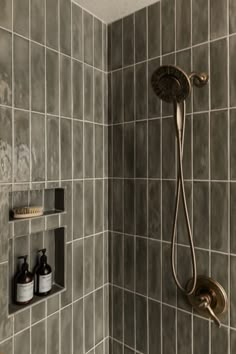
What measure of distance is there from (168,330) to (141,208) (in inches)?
22.2

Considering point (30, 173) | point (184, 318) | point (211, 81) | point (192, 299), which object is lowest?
point (184, 318)

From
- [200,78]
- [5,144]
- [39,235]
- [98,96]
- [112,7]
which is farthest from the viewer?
[98,96]

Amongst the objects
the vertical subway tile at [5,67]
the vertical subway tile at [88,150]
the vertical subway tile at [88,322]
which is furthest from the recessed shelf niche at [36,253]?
the vertical subway tile at [5,67]

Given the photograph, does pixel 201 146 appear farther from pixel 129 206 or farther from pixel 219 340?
pixel 219 340

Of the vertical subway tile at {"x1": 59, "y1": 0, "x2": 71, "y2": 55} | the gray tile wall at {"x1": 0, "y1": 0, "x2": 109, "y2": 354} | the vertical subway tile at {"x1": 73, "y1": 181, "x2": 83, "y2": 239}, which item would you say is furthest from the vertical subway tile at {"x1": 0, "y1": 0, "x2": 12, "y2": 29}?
the vertical subway tile at {"x1": 73, "y1": 181, "x2": 83, "y2": 239}

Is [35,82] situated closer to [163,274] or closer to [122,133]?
[122,133]

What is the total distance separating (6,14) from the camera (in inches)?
39.3

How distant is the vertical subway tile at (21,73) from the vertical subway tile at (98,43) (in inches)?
16.7

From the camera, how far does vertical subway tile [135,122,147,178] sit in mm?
1296

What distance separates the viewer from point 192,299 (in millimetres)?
1128

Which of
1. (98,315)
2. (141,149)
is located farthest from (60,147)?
(98,315)

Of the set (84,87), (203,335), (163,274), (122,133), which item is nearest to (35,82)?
(84,87)

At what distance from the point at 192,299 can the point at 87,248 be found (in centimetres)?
54

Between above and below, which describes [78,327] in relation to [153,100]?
below
